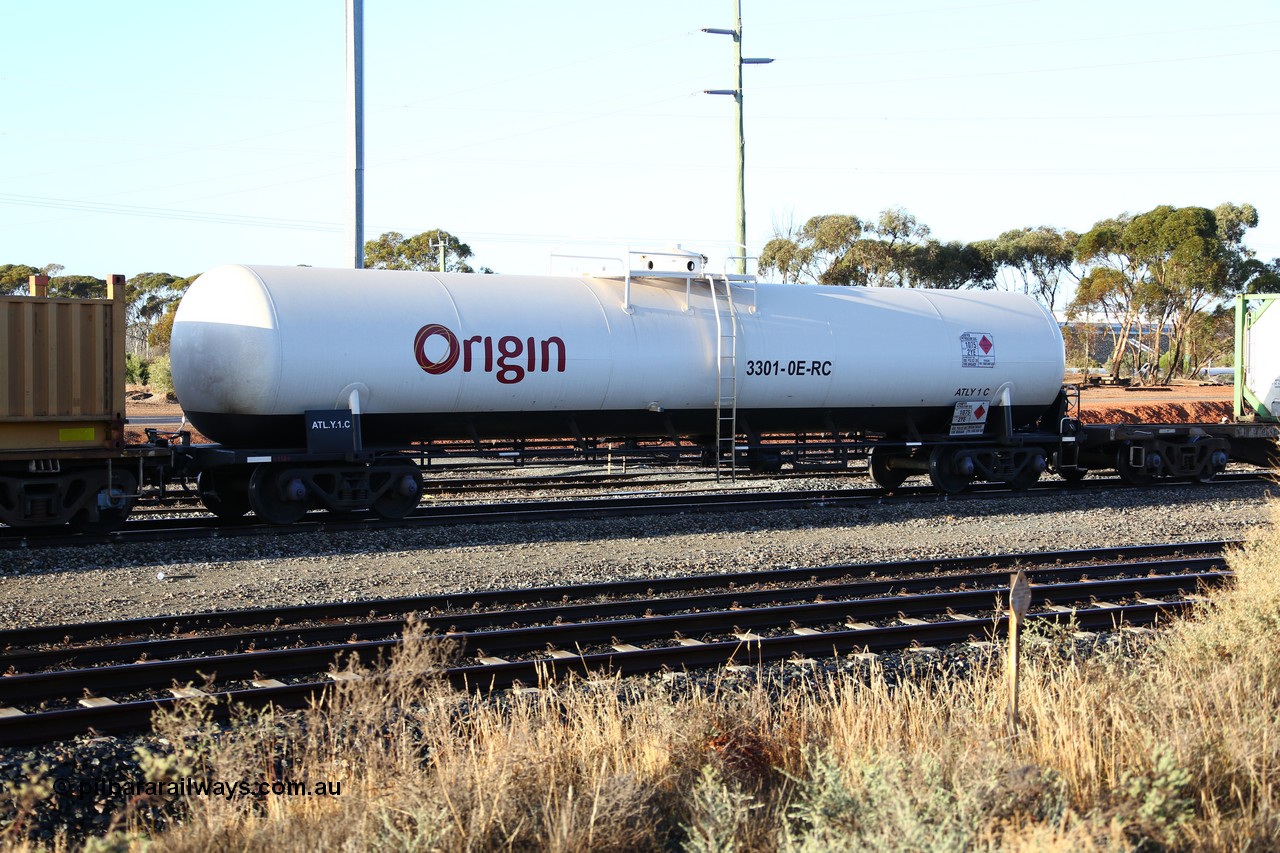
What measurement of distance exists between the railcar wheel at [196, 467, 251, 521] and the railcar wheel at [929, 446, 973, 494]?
11.1m

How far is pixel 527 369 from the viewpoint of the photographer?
16.1 meters

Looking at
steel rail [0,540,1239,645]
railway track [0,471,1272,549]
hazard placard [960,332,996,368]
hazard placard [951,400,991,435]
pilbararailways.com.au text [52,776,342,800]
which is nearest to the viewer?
pilbararailways.com.au text [52,776,342,800]

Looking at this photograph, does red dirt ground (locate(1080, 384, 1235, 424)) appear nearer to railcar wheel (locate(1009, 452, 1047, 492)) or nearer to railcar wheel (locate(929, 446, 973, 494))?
railcar wheel (locate(1009, 452, 1047, 492))

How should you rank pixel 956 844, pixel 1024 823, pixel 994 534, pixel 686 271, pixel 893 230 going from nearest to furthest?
pixel 956 844 < pixel 1024 823 < pixel 994 534 < pixel 686 271 < pixel 893 230

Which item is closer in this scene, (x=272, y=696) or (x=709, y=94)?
(x=272, y=696)

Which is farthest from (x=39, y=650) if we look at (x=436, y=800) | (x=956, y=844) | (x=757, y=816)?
(x=956, y=844)

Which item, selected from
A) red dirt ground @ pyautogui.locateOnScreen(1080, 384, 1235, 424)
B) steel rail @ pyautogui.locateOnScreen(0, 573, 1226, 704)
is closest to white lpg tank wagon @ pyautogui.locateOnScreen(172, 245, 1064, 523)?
steel rail @ pyautogui.locateOnScreen(0, 573, 1226, 704)

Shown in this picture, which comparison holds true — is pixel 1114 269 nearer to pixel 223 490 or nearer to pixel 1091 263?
pixel 1091 263

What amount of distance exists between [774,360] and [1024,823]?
12998mm

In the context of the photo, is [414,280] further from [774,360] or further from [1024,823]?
[1024,823]

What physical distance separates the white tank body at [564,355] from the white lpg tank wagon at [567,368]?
0.03 meters

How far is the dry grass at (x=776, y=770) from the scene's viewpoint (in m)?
4.89

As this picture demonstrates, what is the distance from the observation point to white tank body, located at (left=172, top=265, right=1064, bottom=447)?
1504 centimetres

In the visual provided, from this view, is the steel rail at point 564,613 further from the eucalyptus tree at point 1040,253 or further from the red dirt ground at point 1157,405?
the eucalyptus tree at point 1040,253
